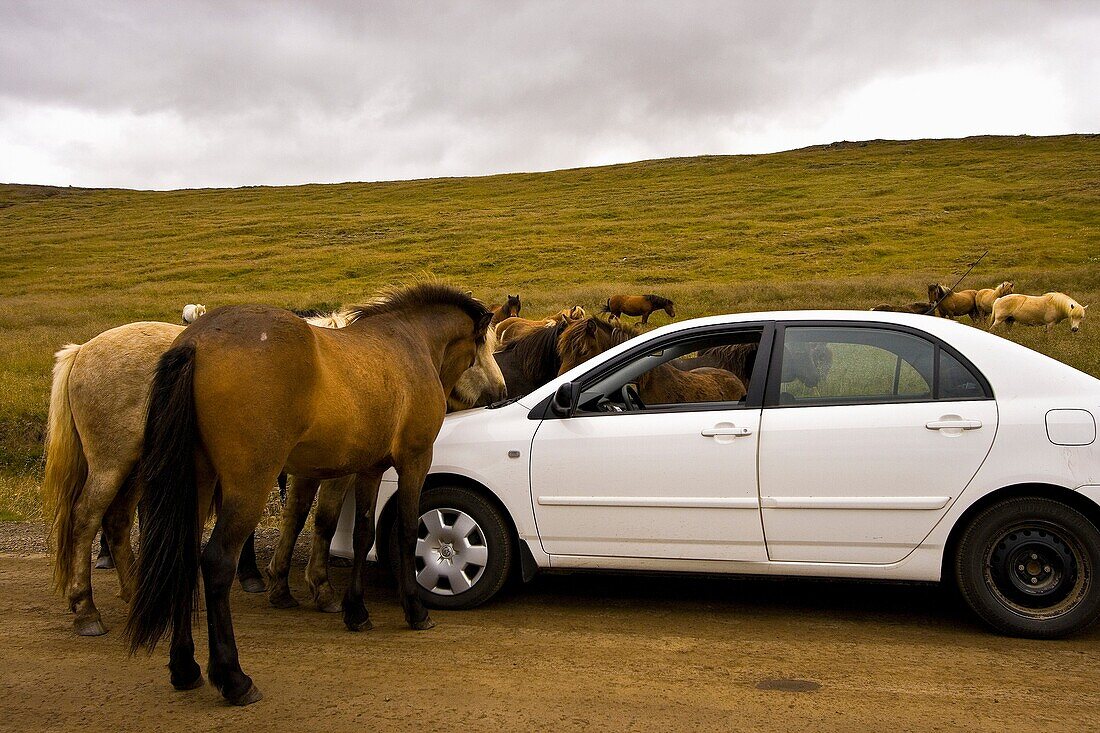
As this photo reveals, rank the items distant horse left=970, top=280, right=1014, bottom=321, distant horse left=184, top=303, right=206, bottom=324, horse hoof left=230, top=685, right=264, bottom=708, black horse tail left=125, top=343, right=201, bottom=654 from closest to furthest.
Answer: horse hoof left=230, top=685, right=264, bottom=708 → black horse tail left=125, top=343, right=201, bottom=654 → distant horse left=184, top=303, right=206, bottom=324 → distant horse left=970, top=280, right=1014, bottom=321

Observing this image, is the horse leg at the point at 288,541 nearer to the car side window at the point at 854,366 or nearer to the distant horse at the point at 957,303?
the car side window at the point at 854,366

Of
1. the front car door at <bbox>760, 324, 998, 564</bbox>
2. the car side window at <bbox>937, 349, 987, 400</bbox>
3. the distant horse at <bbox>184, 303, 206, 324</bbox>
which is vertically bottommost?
the front car door at <bbox>760, 324, 998, 564</bbox>

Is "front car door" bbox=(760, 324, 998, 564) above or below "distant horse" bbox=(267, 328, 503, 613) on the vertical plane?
above

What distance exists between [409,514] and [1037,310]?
74.8 ft

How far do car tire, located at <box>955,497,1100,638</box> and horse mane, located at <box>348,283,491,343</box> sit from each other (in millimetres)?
3378

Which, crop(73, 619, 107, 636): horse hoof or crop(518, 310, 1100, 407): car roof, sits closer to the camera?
crop(518, 310, 1100, 407): car roof

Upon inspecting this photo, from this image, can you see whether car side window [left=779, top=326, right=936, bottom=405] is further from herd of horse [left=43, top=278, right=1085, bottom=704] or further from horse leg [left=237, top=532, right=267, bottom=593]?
horse leg [left=237, top=532, right=267, bottom=593]

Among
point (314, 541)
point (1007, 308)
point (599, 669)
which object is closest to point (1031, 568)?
point (599, 669)

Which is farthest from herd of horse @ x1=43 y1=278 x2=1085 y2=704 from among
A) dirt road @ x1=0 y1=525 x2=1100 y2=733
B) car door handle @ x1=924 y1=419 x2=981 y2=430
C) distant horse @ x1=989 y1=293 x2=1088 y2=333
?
distant horse @ x1=989 y1=293 x2=1088 y2=333

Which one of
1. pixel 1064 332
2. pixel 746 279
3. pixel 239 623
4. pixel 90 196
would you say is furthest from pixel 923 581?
pixel 90 196

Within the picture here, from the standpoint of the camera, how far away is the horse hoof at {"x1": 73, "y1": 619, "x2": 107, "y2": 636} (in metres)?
5.48

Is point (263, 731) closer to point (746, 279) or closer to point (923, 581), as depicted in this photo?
point (923, 581)

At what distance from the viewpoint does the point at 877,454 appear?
17.2ft

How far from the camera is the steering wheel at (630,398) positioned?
6.20 meters
